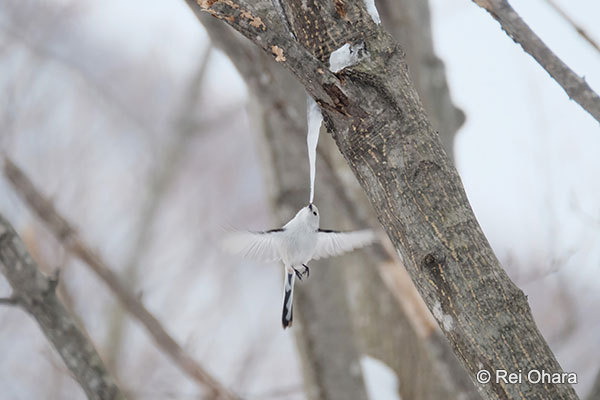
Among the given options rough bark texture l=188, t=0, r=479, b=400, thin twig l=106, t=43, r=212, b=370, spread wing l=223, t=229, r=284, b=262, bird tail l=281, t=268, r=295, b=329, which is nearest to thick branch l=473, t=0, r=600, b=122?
spread wing l=223, t=229, r=284, b=262

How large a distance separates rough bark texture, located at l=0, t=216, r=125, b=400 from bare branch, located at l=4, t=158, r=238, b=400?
1.79 feet

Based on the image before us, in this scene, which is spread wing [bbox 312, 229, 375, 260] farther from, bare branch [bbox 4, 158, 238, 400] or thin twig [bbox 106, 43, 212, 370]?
thin twig [bbox 106, 43, 212, 370]

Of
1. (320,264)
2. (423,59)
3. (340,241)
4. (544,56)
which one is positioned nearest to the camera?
(544,56)

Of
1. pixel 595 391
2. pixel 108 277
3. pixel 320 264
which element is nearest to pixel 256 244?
pixel 108 277

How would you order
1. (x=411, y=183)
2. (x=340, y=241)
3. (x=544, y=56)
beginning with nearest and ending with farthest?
(x=411, y=183), (x=544, y=56), (x=340, y=241)

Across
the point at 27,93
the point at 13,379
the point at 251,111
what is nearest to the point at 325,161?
the point at 251,111

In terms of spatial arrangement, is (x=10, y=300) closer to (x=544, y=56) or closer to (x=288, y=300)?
(x=288, y=300)

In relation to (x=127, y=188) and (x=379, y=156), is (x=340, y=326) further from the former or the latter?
(x=127, y=188)

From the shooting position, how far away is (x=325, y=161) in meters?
2.41

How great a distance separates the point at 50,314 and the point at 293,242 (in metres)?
0.69

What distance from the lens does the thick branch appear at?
3.97 ft

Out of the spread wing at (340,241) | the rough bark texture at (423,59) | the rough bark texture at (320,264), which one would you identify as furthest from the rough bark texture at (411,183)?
the rough bark texture at (423,59)

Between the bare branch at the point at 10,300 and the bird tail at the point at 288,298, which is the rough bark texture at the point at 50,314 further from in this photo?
the bird tail at the point at 288,298

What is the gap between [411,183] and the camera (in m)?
1.02
